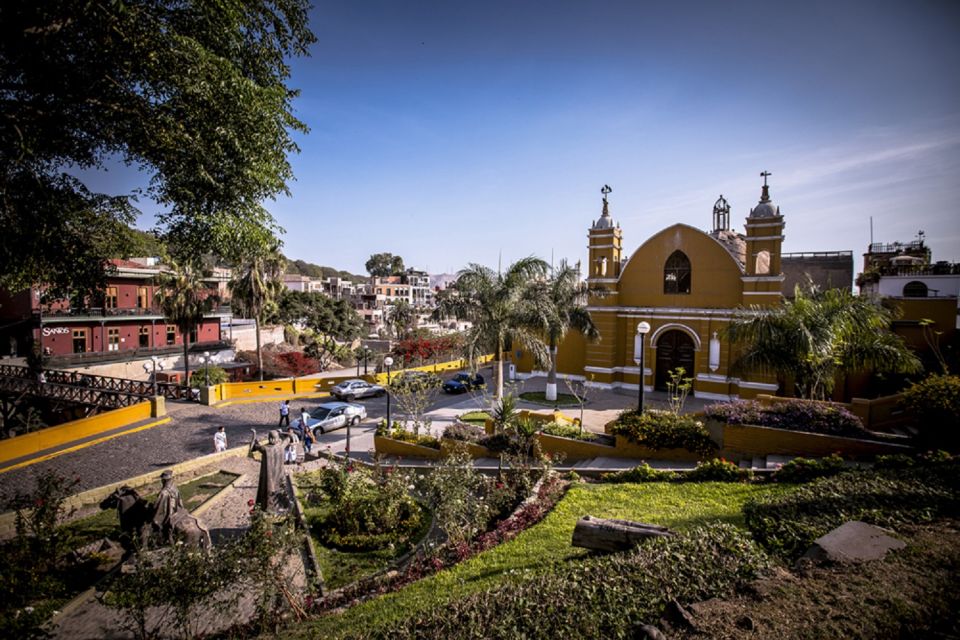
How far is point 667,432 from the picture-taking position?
12633 mm

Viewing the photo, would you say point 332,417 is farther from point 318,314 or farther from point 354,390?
point 318,314

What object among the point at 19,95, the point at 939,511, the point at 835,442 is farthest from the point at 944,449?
the point at 19,95

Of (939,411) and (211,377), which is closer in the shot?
(939,411)

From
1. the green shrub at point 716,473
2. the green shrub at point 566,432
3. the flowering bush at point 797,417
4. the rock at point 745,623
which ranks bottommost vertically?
the green shrub at point 566,432

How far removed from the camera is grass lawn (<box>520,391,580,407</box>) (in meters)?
21.5

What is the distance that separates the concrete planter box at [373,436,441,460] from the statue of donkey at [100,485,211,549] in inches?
282

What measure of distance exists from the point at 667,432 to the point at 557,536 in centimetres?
664

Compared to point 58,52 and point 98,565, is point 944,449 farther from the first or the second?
point 58,52

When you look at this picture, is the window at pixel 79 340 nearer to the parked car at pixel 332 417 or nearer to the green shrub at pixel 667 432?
the parked car at pixel 332 417

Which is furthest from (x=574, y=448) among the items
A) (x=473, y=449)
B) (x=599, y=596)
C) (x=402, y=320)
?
(x=402, y=320)

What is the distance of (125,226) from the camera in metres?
9.77

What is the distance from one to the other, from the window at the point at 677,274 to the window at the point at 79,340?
39.7 metres

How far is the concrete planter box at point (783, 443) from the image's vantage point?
10.5 meters

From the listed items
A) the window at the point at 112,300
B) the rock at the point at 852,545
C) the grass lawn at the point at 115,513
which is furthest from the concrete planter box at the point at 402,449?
the window at the point at 112,300
